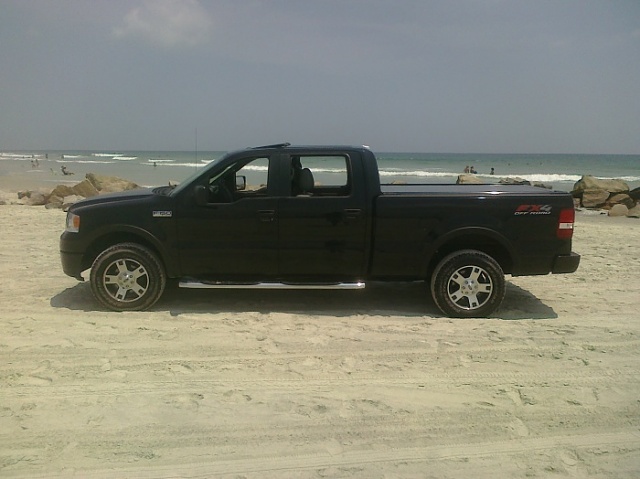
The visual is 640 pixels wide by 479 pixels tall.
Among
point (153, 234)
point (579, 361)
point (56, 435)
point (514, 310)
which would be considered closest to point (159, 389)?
point (56, 435)

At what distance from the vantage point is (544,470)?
3.04 metres

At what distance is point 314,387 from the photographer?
4.03 m

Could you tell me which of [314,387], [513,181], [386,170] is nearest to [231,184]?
[314,387]

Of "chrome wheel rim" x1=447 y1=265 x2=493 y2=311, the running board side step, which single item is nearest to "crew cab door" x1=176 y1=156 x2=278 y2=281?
the running board side step

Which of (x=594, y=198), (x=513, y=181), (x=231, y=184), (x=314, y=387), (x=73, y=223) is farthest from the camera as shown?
(x=513, y=181)

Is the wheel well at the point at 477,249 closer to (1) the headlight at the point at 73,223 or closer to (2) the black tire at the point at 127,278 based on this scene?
(2) the black tire at the point at 127,278

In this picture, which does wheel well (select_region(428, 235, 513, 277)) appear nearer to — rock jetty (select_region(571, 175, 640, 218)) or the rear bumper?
the rear bumper

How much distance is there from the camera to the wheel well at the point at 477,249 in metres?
5.83

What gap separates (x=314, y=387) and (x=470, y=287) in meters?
2.44

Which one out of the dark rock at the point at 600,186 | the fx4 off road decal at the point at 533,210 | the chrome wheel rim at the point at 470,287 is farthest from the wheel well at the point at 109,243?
the dark rock at the point at 600,186

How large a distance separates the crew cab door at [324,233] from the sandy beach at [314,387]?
486mm

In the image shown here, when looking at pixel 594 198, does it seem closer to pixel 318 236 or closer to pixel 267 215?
pixel 318 236

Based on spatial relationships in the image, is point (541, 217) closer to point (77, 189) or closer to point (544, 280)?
point (544, 280)

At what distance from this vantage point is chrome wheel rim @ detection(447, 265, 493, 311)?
5.72 meters
